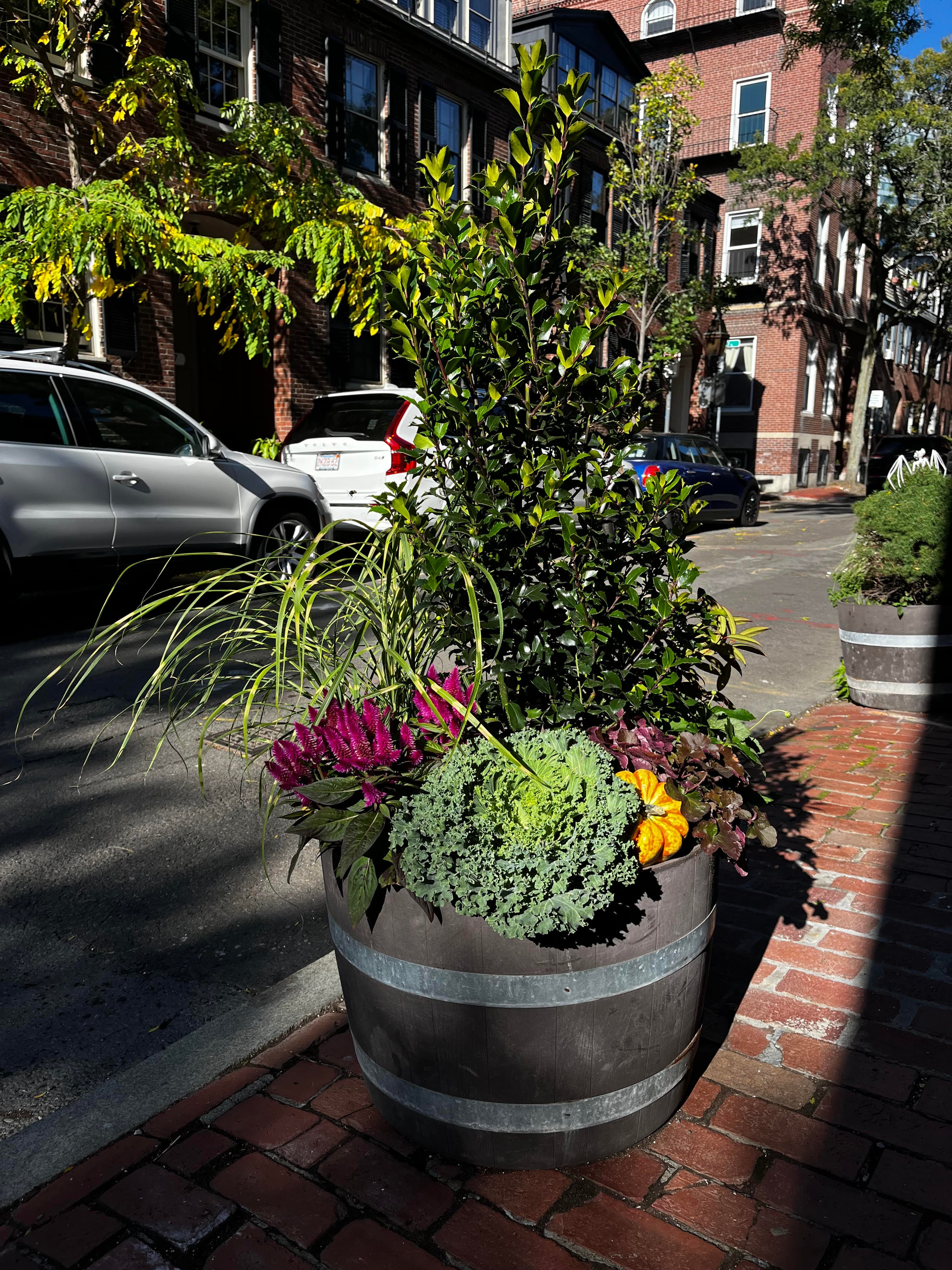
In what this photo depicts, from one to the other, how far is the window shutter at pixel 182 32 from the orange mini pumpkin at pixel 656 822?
1549 centimetres

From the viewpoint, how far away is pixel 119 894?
371cm

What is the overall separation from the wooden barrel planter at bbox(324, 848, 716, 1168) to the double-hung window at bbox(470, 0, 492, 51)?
22.7 m

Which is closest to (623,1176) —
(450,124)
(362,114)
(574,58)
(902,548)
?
(902,548)

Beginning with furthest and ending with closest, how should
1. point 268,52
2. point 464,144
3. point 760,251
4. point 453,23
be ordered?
1. point 760,251
2. point 464,144
3. point 453,23
4. point 268,52

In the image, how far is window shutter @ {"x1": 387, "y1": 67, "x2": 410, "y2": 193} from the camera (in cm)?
1895

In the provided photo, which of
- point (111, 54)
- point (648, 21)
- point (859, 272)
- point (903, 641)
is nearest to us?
point (903, 641)

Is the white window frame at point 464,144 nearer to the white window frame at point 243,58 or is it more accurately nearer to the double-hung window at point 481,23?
the double-hung window at point 481,23

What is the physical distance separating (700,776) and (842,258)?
3796 cm

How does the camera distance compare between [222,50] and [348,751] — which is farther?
[222,50]

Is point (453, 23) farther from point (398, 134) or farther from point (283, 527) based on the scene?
point (283, 527)

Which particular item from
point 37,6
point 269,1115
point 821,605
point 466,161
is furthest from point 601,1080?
point 466,161

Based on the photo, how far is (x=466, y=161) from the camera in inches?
829

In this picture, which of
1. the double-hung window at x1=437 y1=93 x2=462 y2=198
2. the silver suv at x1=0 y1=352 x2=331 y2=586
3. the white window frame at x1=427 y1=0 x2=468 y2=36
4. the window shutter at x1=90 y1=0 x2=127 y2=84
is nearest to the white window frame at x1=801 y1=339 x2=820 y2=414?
the double-hung window at x1=437 y1=93 x2=462 y2=198

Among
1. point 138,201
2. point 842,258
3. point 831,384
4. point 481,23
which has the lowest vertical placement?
point 138,201
